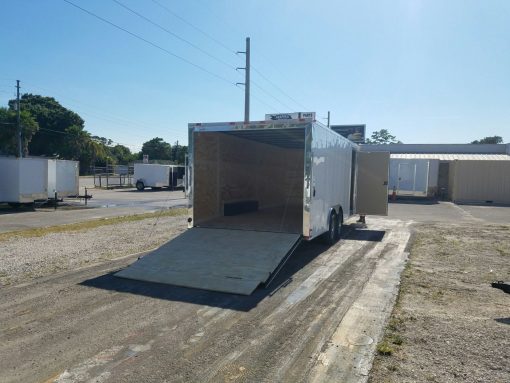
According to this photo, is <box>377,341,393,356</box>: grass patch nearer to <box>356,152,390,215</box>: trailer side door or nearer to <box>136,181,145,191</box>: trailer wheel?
<box>356,152,390,215</box>: trailer side door

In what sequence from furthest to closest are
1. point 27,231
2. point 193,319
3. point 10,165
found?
point 10,165, point 27,231, point 193,319

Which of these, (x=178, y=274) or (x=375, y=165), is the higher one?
(x=375, y=165)

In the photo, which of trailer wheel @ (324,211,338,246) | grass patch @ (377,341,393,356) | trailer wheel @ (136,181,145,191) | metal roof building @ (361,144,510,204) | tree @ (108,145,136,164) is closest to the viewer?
grass patch @ (377,341,393,356)

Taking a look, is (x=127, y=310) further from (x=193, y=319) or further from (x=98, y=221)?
(x=98, y=221)

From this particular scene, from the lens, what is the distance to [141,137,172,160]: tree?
314 ft

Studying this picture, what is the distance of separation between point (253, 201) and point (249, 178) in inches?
31.4

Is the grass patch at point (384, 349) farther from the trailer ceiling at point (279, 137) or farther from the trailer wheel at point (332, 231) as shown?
the trailer ceiling at point (279, 137)

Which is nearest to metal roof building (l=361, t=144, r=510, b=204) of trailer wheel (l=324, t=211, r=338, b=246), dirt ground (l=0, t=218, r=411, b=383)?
trailer wheel (l=324, t=211, r=338, b=246)

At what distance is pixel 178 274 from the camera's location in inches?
286

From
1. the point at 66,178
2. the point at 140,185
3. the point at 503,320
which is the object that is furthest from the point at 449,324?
the point at 140,185

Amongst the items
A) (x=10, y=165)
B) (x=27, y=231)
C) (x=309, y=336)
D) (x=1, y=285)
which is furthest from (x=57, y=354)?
(x=10, y=165)

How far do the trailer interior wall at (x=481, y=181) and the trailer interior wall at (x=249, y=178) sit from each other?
1830 cm

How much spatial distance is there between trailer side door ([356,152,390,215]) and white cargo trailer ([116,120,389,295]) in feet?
0.11

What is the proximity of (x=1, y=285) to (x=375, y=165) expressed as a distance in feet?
36.5
